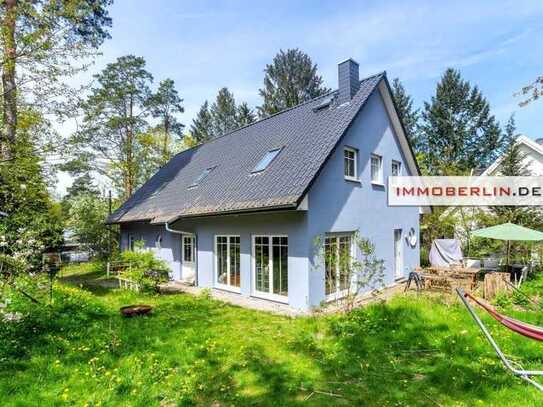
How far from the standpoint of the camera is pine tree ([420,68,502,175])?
35513 millimetres

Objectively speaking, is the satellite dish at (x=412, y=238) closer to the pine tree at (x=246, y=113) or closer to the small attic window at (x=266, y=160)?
the small attic window at (x=266, y=160)

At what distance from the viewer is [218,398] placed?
→ 4.39m

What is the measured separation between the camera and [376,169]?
42.2 ft

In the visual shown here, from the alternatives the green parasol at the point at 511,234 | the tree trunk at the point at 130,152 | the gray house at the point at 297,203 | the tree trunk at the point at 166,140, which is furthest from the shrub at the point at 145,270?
the tree trunk at the point at 166,140

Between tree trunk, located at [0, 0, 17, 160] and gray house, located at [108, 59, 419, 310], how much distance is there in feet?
18.0

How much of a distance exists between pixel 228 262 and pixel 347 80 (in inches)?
308

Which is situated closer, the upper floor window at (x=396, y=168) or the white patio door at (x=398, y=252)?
the upper floor window at (x=396, y=168)

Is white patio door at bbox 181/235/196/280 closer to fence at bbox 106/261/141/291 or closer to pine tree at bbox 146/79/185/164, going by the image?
fence at bbox 106/261/141/291

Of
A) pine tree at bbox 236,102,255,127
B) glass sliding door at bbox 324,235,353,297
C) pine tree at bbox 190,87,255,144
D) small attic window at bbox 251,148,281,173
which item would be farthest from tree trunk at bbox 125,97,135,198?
glass sliding door at bbox 324,235,353,297

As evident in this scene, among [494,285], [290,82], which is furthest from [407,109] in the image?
[494,285]

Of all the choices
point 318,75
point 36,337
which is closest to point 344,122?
point 36,337

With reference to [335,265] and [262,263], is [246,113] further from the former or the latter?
[335,265]

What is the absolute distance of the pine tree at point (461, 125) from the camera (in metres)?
35.5

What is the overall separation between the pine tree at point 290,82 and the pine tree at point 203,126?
33.8 feet
